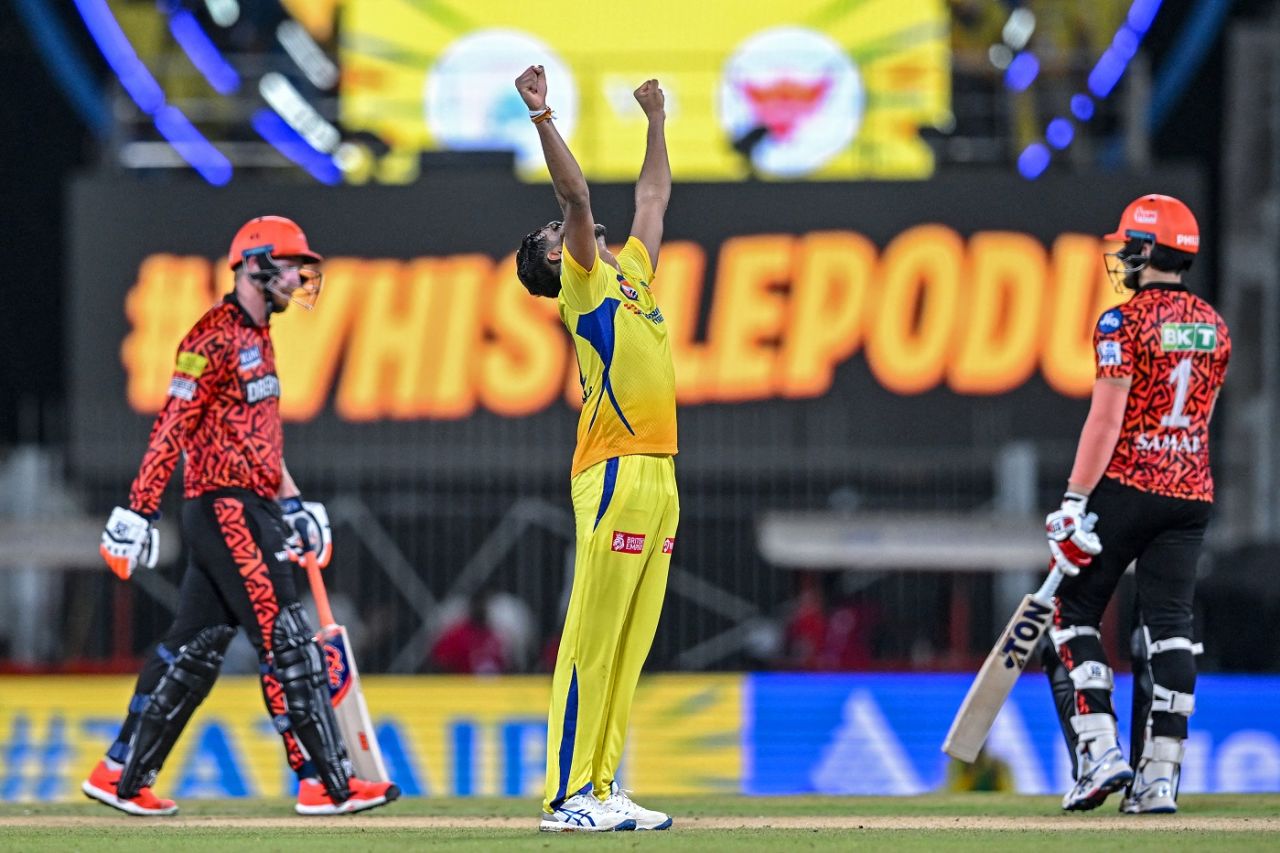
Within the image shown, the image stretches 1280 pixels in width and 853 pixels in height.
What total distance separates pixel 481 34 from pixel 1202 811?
13.2 metres

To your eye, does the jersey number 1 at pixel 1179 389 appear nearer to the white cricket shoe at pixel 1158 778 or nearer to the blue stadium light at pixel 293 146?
the white cricket shoe at pixel 1158 778

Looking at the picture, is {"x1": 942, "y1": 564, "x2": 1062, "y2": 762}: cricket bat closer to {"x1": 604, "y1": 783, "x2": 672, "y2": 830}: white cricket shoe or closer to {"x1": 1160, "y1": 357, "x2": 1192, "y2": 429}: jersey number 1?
{"x1": 1160, "y1": 357, "x2": 1192, "y2": 429}: jersey number 1

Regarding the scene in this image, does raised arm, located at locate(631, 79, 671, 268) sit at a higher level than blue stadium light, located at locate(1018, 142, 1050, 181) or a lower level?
lower

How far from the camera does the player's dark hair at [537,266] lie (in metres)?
7.71

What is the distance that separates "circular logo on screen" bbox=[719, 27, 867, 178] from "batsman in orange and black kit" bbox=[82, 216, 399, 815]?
10055 millimetres

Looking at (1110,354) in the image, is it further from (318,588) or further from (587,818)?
(318,588)

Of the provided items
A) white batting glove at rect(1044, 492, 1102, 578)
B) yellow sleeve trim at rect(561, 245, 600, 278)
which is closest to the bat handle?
yellow sleeve trim at rect(561, 245, 600, 278)

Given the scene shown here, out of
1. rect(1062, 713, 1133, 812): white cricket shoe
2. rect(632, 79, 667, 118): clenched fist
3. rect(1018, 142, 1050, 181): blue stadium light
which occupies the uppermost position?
rect(1018, 142, 1050, 181): blue stadium light

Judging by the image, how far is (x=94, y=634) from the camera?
1753 centimetres

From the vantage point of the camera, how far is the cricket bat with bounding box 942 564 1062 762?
8.71 metres

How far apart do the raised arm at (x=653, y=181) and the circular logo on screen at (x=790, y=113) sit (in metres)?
10.1

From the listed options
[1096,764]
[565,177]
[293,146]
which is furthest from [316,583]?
[293,146]

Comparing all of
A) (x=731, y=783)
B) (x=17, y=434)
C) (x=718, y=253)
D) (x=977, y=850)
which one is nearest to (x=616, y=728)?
(x=977, y=850)

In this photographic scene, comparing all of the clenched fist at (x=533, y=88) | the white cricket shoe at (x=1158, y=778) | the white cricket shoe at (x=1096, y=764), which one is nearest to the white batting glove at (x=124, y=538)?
the clenched fist at (x=533, y=88)
